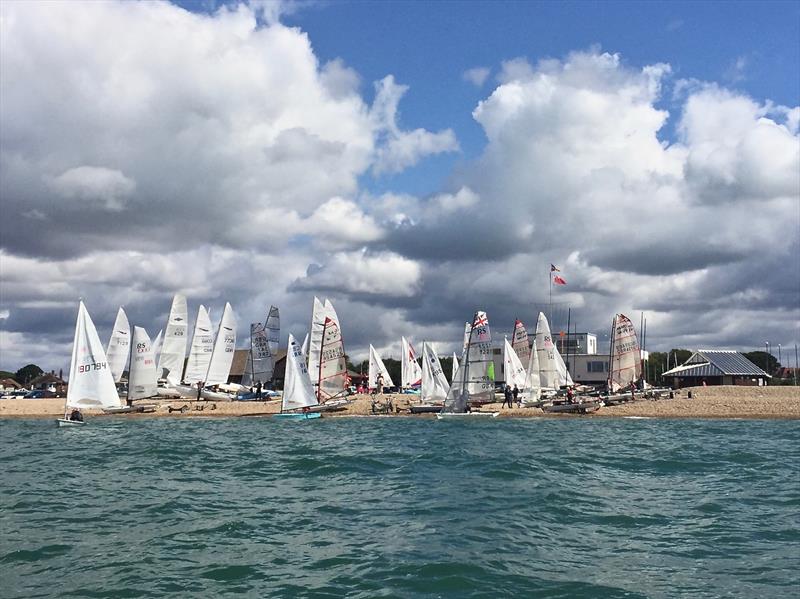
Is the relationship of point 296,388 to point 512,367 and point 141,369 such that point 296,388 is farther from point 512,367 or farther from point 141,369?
point 512,367

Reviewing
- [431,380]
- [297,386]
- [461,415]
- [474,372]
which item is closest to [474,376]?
[474,372]

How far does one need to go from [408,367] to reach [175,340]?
34.8 meters

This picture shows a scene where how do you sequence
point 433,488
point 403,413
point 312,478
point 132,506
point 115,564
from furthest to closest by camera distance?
1. point 403,413
2. point 312,478
3. point 433,488
4. point 132,506
5. point 115,564

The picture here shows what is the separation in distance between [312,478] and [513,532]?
10196 millimetres

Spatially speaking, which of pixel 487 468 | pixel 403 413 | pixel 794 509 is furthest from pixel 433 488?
pixel 403 413

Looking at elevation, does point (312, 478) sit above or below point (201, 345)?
below

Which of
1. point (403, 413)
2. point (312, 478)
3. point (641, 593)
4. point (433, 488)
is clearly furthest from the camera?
point (403, 413)

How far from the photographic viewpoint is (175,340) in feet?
250

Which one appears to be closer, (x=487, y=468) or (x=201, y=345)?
(x=487, y=468)

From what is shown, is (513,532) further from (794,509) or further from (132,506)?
(132,506)

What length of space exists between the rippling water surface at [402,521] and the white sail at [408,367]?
64016 millimetres

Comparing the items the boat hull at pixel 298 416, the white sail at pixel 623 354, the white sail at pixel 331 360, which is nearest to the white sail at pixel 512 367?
the white sail at pixel 623 354

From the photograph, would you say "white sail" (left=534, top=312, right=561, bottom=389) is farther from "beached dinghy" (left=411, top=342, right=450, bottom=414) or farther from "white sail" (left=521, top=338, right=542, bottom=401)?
"beached dinghy" (left=411, top=342, right=450, bottom=414)

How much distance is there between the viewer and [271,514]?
699 inches
